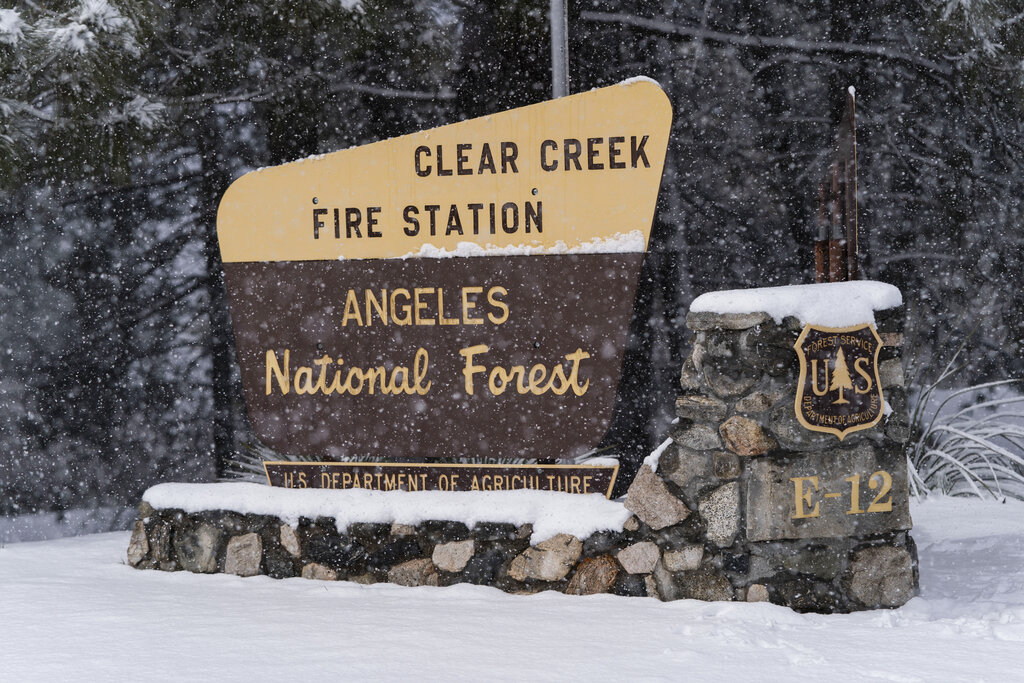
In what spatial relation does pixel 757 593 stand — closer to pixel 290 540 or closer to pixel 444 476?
pixel 444 476

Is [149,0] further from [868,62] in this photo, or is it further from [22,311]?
[868,62]

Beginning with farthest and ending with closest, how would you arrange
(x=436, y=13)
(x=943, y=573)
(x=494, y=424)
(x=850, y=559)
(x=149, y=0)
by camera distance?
(x=436, y=13), (x=149, y=0), (x=494, y=424), (x=943, y=573), (x=850, y=559)

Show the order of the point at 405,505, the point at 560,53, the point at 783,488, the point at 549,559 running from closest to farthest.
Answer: the point at 783,488, the point at 549,559, the point at 405,505, the point at 560,53

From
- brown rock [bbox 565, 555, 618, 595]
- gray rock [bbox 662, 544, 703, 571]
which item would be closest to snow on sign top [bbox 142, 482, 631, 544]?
brown rock [bbox 565, 555, 618, 595]

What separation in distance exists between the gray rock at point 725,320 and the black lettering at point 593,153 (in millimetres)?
952

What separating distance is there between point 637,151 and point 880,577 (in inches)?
85.1

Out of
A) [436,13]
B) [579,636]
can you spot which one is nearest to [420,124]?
[436,13]

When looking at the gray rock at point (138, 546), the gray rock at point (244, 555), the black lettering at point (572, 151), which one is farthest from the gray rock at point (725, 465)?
the gray rock at point (138, 546)

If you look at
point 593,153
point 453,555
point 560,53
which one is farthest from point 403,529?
point 560,53

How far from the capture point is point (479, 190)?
461cm

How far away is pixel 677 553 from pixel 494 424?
1119 mm

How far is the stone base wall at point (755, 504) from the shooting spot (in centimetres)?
383

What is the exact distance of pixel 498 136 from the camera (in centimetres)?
458

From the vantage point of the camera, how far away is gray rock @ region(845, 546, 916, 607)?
152 inches
